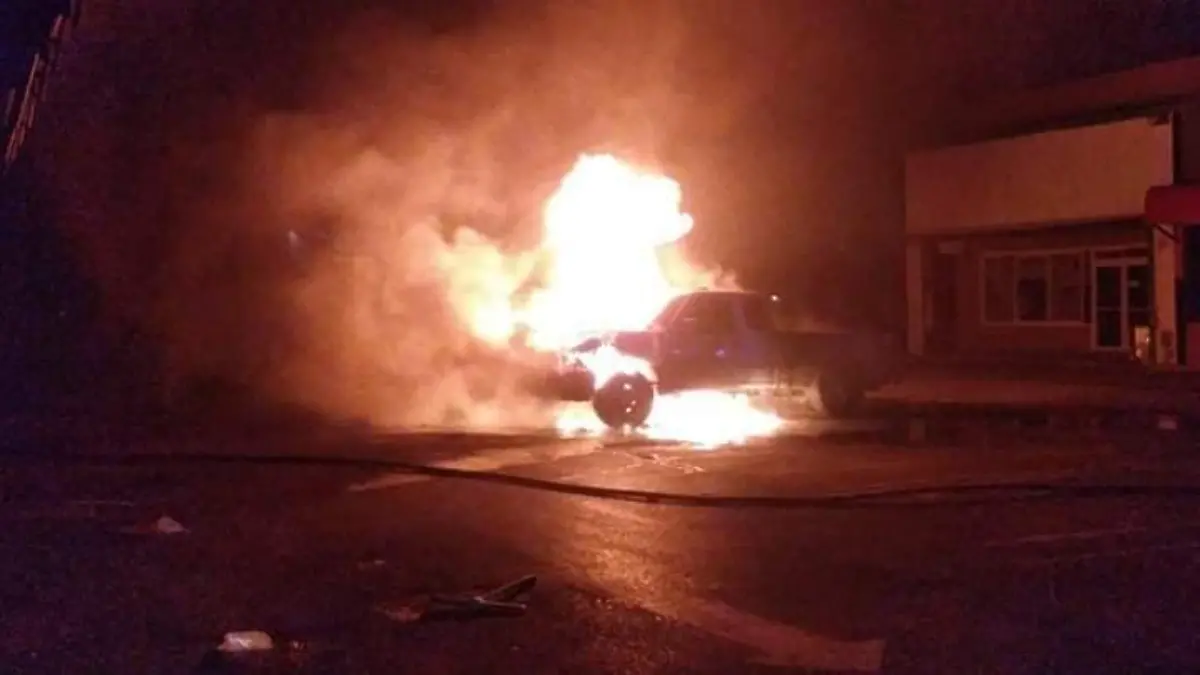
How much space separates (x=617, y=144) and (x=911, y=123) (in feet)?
40.2

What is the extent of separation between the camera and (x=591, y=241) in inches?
988

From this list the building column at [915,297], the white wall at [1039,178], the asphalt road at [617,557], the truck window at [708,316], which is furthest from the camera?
the building column at [915,297]

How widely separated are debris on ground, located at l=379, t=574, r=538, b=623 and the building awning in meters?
23.1

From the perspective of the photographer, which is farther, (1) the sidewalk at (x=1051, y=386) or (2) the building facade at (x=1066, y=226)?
(2) the building facade at (x=1066, y=226)

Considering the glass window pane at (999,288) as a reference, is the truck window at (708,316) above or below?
below

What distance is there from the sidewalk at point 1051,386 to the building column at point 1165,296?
1.98 feet

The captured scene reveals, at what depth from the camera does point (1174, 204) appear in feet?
98.5

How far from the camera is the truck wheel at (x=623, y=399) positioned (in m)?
21.0

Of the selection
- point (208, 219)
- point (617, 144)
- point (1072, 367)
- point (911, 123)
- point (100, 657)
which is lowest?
point (100, 657)

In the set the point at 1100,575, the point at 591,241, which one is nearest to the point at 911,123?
the point at 591,241

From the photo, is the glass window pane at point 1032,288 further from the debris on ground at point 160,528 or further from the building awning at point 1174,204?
the debris on ground at point 160,528

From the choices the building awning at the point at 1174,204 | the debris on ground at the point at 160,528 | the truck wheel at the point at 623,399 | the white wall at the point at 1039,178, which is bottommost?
the debris on ground at the point at 160,528

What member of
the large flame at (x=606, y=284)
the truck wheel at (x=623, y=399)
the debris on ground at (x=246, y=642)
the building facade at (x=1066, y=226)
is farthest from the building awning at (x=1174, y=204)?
the debris on ground at (x=246, y=642)

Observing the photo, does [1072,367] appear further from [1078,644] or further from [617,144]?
[1078,644]
